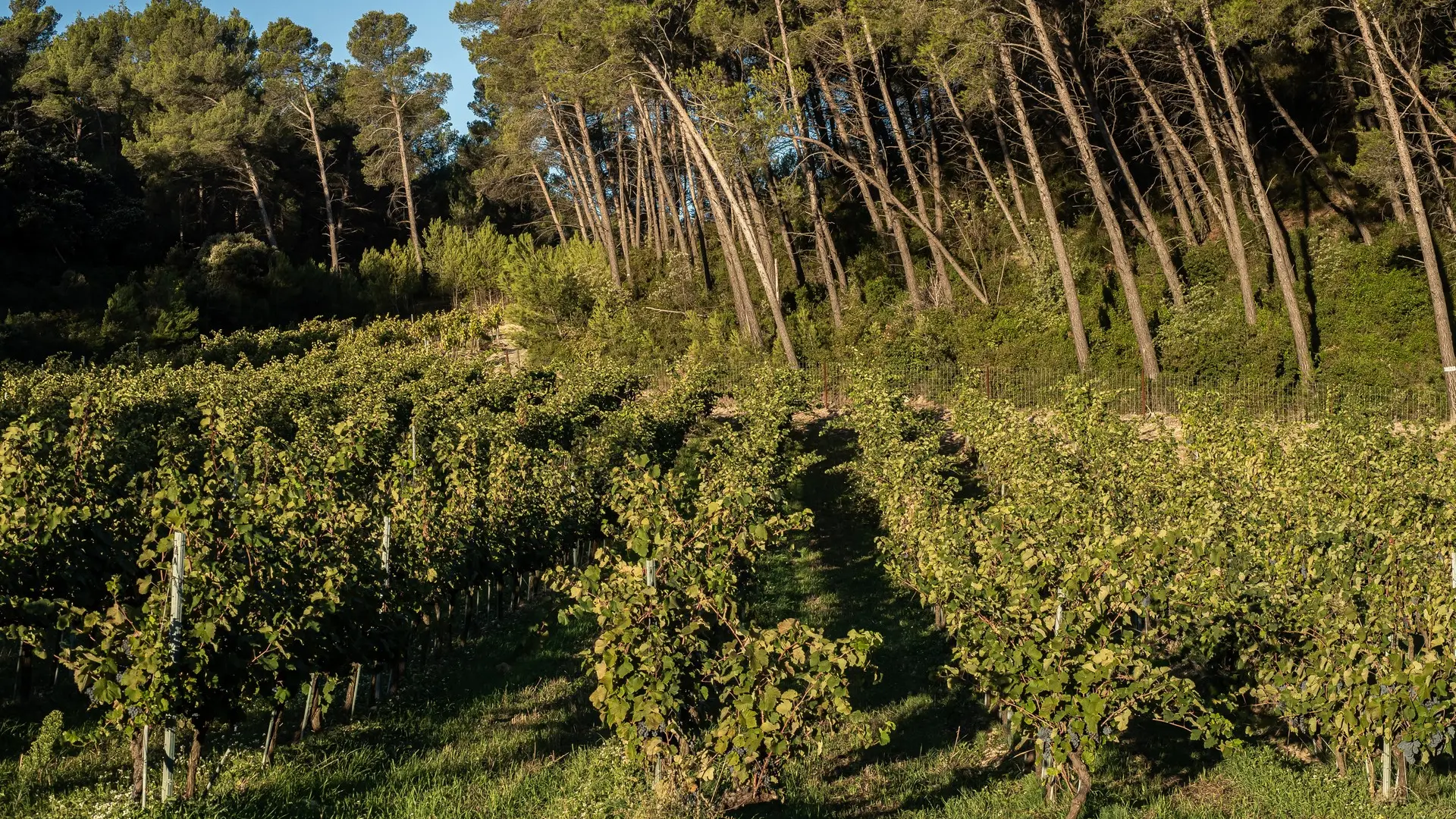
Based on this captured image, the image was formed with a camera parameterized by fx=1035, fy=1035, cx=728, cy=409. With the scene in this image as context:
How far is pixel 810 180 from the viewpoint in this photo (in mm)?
29250

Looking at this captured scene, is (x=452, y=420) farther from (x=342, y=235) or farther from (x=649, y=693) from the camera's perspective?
(x=342, y=235)

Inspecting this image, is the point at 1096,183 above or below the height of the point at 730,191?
below

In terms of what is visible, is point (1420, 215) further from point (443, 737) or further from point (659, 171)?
point (659, 171)

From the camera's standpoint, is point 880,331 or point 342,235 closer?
point 880,331

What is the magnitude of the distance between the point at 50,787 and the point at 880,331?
73.4ft

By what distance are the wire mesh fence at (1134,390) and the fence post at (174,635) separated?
11880mm

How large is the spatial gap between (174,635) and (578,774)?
2.37 m

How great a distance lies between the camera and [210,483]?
21.6ft

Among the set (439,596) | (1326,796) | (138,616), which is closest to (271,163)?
(439,596)

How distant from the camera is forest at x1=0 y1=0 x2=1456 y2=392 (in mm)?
21266

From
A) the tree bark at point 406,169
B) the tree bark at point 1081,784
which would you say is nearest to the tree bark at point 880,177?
the tree bark at point 406,169

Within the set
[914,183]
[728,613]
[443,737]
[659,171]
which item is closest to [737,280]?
[914,183]

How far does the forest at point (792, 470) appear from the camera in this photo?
5766 millimetres

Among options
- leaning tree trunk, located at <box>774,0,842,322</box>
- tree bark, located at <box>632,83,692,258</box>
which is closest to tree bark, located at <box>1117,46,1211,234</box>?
leaning tree trunk, located at <box>774,0,842,322</box>
